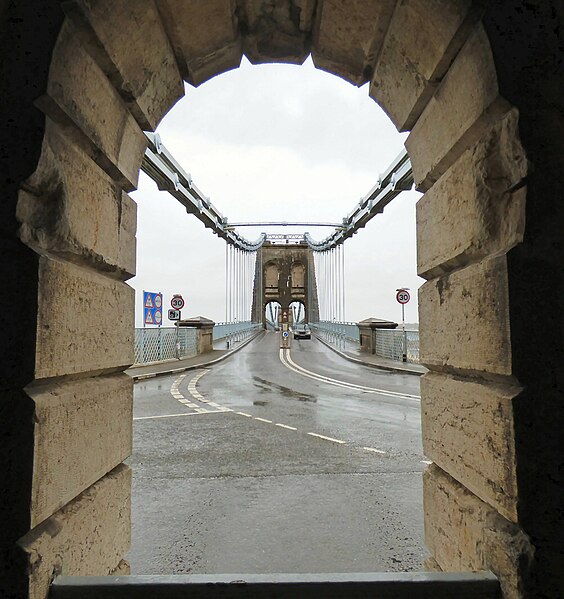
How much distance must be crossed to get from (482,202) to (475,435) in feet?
3.08

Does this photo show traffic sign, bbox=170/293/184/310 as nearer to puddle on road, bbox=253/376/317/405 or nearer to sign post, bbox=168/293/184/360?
sign post, bbox=168/293/184/360

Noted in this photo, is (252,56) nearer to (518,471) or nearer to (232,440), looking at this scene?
(518,471)

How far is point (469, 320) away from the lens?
68.0 inches

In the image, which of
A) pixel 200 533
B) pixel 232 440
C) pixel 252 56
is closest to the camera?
pixel 252 56

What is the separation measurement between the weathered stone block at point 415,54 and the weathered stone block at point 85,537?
8.06ft

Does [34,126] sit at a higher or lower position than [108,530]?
higher

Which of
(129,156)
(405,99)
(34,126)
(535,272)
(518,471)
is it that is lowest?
(518,471)

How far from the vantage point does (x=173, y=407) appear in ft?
26.9

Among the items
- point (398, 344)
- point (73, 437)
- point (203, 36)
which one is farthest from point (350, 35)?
point (398, 344)

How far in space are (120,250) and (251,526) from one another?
212cm

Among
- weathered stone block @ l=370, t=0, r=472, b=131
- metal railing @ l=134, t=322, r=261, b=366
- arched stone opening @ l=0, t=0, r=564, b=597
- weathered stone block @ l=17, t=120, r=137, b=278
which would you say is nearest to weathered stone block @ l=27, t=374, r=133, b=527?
arched stone opening @ l=0, t=0, r=564, b=597

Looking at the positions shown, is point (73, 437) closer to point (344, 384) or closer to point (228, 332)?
point (344, 384)

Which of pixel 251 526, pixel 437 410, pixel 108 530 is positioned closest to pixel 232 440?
pixel 251 526

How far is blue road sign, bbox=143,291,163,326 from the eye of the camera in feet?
49.5
